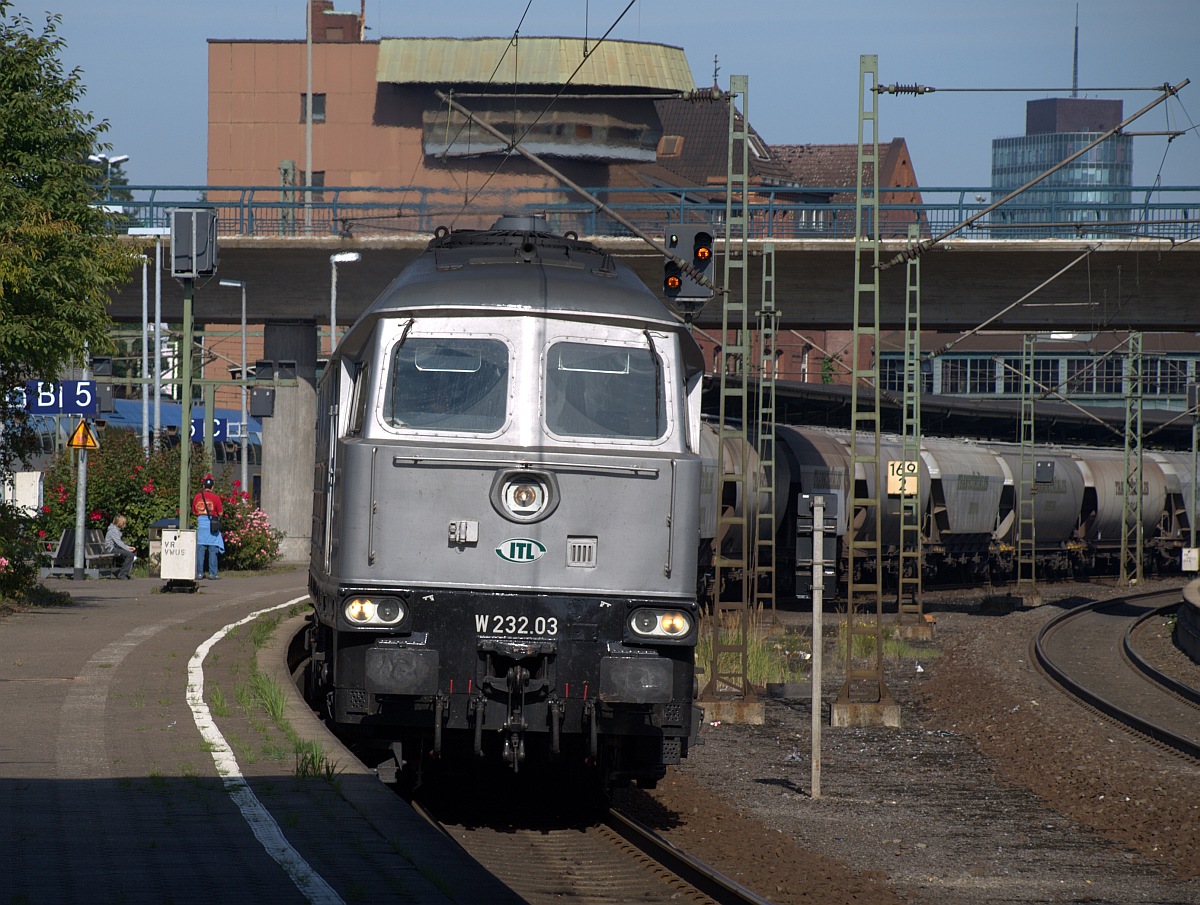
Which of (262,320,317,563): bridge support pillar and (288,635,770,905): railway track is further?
(262,320,317,563): bridge support pillar

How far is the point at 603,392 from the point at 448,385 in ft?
3.34

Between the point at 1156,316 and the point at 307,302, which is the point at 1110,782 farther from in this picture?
the point at 307,302

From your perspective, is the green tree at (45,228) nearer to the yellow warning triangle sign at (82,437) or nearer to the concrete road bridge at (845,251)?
the yellow warning triangle sign at (82,437)

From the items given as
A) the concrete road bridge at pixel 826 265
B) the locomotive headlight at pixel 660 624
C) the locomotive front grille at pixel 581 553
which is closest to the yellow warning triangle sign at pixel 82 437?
the concrete road bridge at pixel 826 265

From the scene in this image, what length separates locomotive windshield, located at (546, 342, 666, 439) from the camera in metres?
9.79

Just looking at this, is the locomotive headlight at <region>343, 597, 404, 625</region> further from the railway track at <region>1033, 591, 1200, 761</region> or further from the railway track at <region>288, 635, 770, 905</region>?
the railway track at <region>1033, 591, 1200, 761</region>

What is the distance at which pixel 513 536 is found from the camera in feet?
31.0

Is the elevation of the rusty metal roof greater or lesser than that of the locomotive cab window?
greater

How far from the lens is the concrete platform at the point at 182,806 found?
21.2ft

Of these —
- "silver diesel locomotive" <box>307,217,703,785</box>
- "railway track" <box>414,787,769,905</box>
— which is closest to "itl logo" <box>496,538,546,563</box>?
"silver diesel locomotive" <box>307,217,703,785</box>

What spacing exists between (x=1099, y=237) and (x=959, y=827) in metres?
22.5

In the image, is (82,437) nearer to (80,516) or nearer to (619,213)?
(80,516)

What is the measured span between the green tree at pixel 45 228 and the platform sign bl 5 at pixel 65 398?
191 cm

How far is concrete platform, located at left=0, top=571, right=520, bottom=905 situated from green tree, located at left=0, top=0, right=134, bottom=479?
5.90 meters
